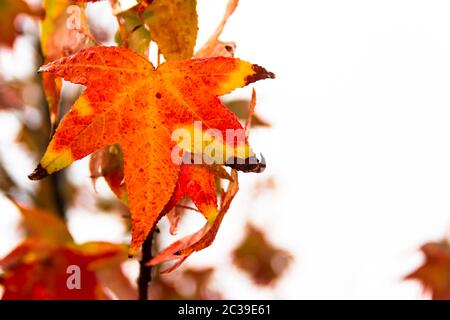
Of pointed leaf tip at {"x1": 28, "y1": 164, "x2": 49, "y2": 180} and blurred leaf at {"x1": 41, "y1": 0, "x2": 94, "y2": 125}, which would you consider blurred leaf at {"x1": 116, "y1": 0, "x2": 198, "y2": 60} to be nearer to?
blurred leaf at {"x1": 41, "y1": 0, "x2": 94, "y2": 125}

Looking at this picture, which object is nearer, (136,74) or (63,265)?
(136,74)

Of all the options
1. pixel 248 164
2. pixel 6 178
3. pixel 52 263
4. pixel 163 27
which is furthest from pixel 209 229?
pixel 6 178

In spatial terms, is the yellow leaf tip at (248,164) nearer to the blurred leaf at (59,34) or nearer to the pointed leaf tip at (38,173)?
the pointed leaf tip at (38,173)

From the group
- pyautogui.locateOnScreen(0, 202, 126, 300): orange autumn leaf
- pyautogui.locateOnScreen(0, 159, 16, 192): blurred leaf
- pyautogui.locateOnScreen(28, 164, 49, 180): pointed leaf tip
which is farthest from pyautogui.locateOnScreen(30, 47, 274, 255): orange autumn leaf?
pyautogui.locateOnScreen(0, 159, 16, 192): blurred leaf

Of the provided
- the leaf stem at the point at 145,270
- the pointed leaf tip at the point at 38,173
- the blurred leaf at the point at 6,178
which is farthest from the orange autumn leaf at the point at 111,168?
the blurred leaf at the point at 6,178
